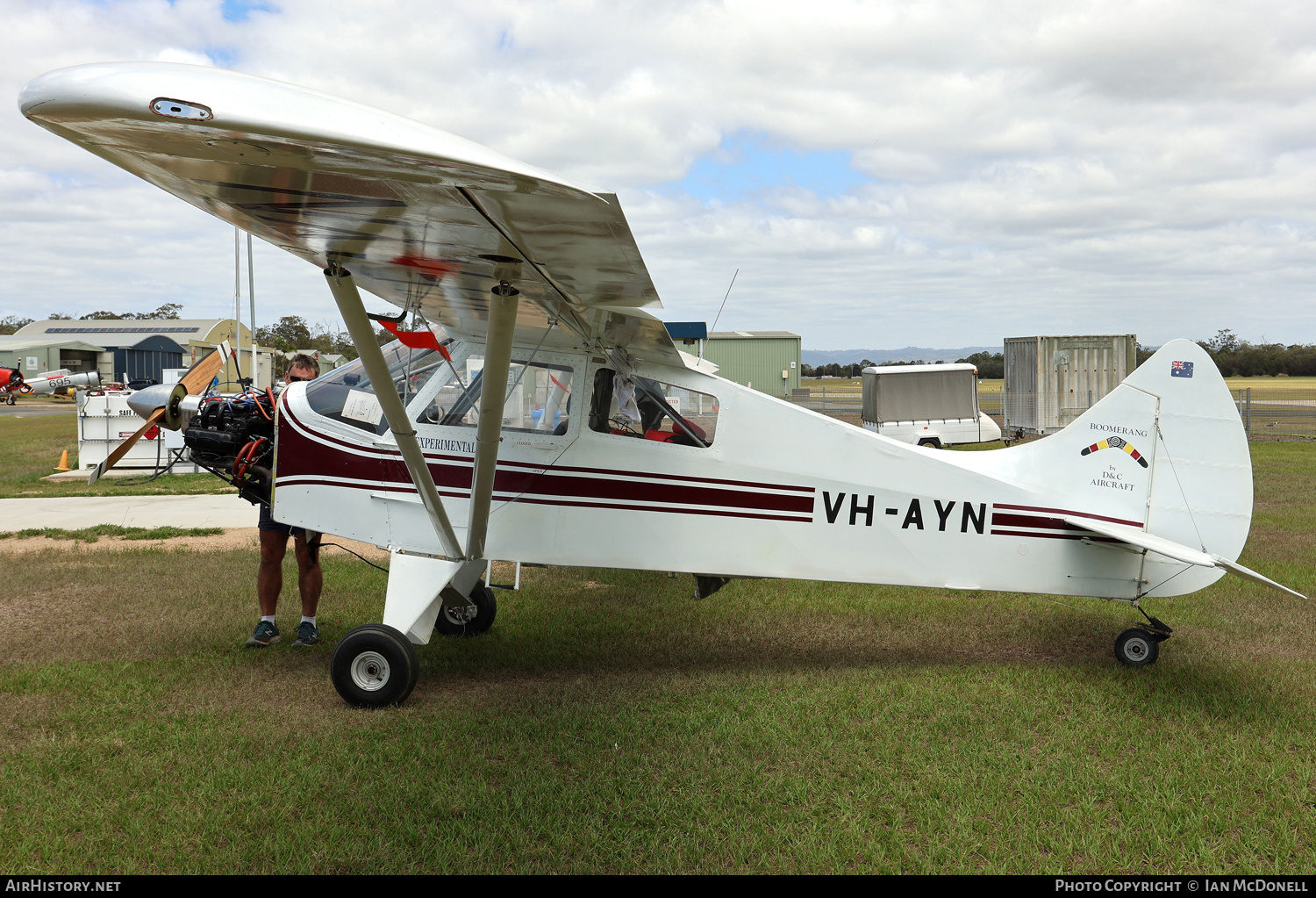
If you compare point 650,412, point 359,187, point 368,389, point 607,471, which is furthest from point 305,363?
point 359,187

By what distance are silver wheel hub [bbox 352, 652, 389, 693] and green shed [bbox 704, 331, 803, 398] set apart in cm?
4449

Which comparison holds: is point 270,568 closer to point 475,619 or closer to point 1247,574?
point 475,619

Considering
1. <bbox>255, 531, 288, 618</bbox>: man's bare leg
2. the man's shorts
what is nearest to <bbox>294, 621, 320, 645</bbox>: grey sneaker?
<bbox>255, 531, 288, 618</bbox>: man's bare leg

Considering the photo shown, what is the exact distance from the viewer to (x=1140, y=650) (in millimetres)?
5723

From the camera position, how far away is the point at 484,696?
515cm

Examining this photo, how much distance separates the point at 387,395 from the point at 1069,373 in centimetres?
2409

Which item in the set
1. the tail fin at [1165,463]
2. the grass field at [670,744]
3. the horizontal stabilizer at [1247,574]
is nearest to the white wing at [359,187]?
the grass field at [670,744]

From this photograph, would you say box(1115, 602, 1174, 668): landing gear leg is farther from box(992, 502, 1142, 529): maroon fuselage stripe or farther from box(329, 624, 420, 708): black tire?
box(329, 624, 420, 708): black tire

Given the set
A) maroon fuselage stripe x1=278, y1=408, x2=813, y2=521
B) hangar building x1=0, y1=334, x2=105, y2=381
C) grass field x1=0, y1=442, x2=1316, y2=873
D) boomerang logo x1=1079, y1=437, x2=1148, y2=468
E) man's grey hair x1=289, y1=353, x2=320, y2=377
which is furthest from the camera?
hangar building x1=0, y1=334, x2=105, y2=381

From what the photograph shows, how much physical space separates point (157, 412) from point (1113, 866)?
624 cm

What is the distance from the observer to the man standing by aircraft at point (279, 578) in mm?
5887

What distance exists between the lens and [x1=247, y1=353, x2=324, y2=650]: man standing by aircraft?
19.3 feet

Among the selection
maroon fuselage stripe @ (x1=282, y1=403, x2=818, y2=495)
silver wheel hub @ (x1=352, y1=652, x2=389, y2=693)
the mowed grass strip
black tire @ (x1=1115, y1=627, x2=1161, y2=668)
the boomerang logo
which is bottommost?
the mowed grass strip

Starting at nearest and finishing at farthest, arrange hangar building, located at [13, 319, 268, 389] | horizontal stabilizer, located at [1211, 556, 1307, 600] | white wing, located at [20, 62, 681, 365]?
white wing, located at [20, 62, 681, 365] < horizontal stabilizer, located at [1211, 556, 1307, 600] < hangar building, located at [13, 319, 268, 389]
